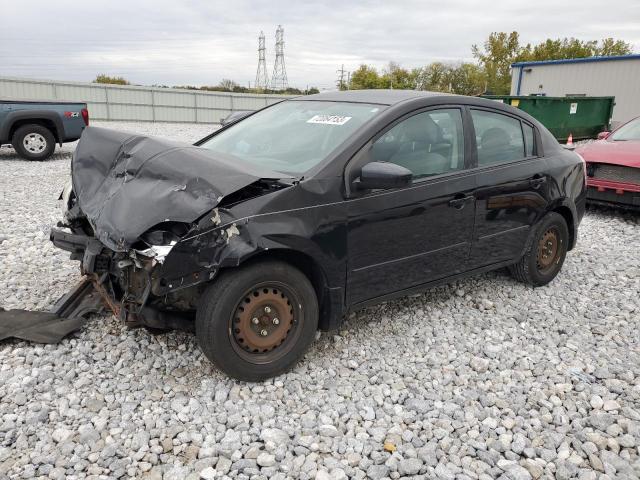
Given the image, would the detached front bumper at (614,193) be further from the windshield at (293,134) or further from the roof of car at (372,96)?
the windshield at (293,134)

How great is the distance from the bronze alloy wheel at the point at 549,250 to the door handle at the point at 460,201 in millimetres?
1227

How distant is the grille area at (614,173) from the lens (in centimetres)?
729

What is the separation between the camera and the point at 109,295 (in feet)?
11.5

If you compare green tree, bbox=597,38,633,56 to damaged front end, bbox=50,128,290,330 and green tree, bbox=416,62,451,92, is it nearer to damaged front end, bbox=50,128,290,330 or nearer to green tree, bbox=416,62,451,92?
green tree, bbox=416,62,451,92

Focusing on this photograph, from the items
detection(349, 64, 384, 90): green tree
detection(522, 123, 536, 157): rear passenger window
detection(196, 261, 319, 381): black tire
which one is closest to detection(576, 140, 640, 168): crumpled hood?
detection(522, 123, 536, 157): rear passenger window

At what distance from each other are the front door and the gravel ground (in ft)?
1.70

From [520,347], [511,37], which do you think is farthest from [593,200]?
[511,37]

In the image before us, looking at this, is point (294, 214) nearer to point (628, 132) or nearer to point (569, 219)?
point (569, 219)

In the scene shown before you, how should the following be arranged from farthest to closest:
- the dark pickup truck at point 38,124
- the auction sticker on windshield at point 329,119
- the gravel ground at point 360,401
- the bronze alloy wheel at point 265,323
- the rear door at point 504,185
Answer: the dark pickup truck at point 38,124 → the rear door at point 504,185 → the auction sticker on windshield at point 329,119 → the bronze alloy wheel at point 265,323 → the gravel ground at point 360,401

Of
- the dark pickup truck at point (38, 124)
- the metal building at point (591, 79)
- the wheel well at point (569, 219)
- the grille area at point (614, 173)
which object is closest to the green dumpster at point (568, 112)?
the metal building at point (591, 79)

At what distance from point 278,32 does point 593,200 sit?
6919 centimetres

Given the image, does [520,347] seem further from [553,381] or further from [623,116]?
[623,116]


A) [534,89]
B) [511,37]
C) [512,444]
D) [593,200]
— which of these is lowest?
[512,444]

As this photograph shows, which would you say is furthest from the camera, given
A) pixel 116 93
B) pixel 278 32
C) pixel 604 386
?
pixel 278 32
